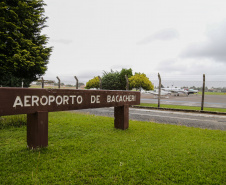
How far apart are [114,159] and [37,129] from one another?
4.91 feet

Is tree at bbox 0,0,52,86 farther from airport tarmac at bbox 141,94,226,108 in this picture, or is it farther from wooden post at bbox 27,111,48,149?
airport tarmac at bbox 141,94,226,108

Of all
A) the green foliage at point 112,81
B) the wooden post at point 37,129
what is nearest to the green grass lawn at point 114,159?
the wooden post at point 37,129

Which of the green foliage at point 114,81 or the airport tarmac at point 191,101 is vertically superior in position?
the green foliage at point 114,81

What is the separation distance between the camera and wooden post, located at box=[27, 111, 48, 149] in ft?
9.51

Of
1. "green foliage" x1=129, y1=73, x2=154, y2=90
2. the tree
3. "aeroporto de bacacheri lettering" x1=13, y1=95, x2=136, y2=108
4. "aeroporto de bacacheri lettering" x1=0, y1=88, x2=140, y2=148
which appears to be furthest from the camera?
"green foliage" x1=129, y1=73, x2=154, y2=90

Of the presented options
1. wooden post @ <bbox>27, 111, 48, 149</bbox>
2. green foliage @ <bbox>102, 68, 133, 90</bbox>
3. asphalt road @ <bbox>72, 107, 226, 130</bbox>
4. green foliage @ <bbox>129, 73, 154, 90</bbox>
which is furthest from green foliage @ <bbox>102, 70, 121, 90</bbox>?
wooden post @ <bbox>27, 111, 48, 149</bbox>

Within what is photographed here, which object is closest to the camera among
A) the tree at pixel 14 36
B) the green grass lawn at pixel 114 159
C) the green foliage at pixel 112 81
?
the green grass lawn at pixel 114 159

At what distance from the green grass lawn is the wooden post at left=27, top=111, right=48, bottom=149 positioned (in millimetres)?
144

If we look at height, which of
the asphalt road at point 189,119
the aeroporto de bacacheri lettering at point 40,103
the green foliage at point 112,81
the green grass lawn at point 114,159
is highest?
the green foliage at point 112,81

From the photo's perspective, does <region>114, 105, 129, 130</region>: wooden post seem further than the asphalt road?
No

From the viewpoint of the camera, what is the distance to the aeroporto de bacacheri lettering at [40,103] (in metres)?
2.48

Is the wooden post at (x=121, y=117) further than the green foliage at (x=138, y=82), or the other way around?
the green foliage at (x=138, y=82)

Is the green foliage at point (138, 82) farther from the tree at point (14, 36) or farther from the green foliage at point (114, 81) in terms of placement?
the tree at point (14, 36)

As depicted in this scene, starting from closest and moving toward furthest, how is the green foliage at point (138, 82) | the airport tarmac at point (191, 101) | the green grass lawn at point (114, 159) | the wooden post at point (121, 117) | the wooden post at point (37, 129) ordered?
1. the green grass lawn at point (114, 159)
2. the wooden post at point (37, 129)
3. the wooden post at point (121, 117)
4. the airport tarmac at point (191, 101)
5. the green foliage at point (138, 82)
